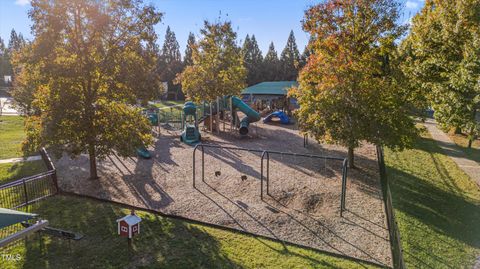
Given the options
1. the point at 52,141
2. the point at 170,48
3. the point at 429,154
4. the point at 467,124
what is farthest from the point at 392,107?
the point at 170,48

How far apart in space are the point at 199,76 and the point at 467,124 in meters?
14.7

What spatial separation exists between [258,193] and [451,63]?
27.4 feet

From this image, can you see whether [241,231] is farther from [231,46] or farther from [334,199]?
[231,46]

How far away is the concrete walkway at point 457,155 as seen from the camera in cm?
1366

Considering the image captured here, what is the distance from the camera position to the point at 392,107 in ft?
37.4

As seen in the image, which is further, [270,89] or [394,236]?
[270,89]

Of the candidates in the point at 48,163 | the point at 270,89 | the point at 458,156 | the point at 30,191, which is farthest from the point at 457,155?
the point at 270,89

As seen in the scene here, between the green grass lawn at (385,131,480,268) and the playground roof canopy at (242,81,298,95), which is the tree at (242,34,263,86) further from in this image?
the green grass lawn at (385,131,480,268)

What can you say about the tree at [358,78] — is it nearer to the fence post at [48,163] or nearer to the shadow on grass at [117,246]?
the shadow on grass at [117,246]

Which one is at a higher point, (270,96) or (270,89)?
(270,89)

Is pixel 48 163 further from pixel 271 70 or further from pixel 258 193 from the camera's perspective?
pixel 271 70

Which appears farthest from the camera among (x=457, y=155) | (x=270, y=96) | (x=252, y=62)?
(x=252, y=62)

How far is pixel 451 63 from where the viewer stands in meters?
11.6

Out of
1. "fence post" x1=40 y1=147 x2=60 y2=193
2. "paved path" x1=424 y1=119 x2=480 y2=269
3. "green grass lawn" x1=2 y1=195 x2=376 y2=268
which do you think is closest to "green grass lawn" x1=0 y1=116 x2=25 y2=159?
"fence post" x1=40 y1=147 x2=60 y2=193
